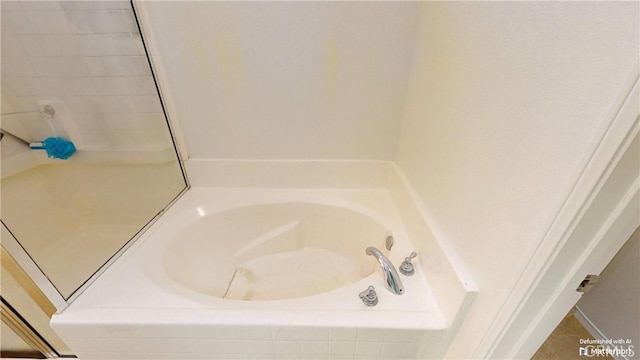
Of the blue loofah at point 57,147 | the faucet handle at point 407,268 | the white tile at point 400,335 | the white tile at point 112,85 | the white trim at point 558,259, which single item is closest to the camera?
the white trim at point 558,259

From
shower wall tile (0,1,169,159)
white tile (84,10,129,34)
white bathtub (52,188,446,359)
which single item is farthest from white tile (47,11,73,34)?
white bathtub (52,188,446,359)

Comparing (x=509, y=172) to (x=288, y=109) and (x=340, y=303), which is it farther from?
(x=288, y=109)

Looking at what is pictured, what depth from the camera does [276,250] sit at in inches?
55.5

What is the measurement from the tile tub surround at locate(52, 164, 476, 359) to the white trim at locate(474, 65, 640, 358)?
0.16 meters

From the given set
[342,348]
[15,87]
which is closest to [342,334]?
[342,348]

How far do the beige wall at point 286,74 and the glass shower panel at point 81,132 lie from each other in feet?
0.65

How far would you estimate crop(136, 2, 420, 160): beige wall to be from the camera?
1.05 metres

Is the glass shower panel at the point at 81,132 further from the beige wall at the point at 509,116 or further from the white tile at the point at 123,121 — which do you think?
the beige wall at the point at 509,116

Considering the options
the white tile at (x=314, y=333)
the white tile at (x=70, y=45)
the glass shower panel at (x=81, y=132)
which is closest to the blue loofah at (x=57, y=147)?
the glass shower panel at (x=81, y=132)

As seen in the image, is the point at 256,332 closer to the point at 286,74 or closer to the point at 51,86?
the point at 286,74

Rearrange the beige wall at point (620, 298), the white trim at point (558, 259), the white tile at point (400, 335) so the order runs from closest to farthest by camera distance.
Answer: the white trim at point (558, 259)
the white tile at point (400, 335)
the beige wall at point (620, 298)

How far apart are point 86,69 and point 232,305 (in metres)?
1.37

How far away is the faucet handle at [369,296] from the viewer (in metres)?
0.81

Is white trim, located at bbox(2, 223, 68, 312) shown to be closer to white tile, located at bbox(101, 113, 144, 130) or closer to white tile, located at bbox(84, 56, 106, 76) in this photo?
white tile, located at bbox(101, 113, 144, 130)
